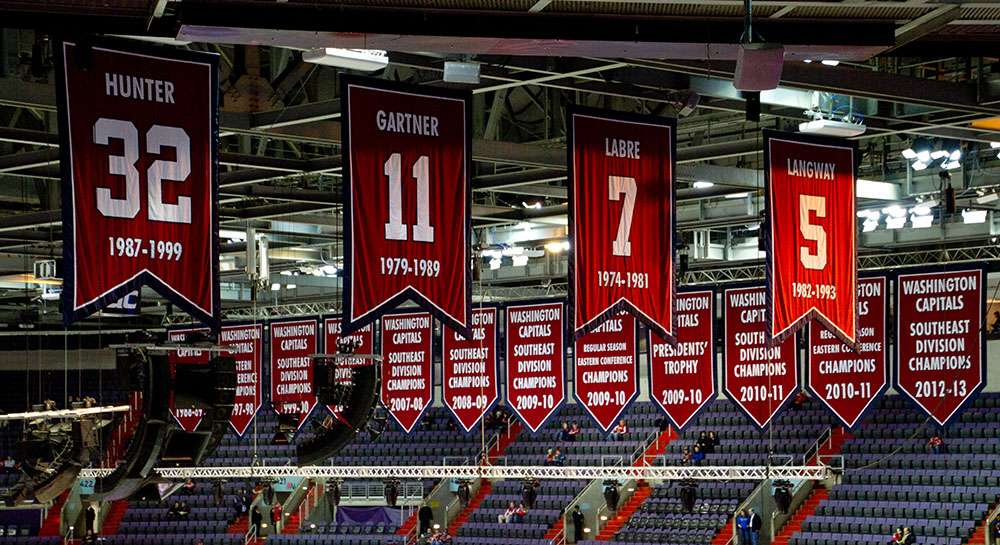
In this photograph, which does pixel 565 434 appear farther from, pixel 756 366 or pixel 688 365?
pixel 756 366

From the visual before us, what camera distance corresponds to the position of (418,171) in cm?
1308

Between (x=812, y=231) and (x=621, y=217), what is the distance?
232 cm

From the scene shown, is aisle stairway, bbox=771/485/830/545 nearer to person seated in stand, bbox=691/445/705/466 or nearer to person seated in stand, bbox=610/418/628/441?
person seated in stand, bbox=691/445/705/466

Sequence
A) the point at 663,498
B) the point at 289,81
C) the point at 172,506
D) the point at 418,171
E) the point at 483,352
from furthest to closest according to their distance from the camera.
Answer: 1. the point at 172,506
2. the point at 663,498
3. the point at 483,352
4. the point at 289,81
5. the point at 418,171

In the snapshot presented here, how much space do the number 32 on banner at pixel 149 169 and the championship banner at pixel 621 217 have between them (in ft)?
12.4

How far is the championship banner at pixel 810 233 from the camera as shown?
1517 centimetres

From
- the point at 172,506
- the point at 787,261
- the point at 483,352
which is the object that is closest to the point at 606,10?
the point at 787,261

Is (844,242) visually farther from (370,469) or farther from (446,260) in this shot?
(370,469)

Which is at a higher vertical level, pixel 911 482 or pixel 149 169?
pixel 149 169

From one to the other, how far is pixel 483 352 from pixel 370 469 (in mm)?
7581

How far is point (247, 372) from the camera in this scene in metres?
25.9

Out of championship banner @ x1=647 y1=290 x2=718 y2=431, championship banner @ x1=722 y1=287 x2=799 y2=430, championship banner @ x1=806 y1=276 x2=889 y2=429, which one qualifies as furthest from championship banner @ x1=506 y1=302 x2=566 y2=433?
championship banner @ x1=806 y1=276 x2=889 y2=429

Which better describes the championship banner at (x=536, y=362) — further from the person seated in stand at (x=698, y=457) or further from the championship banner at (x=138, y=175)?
the person seated in stand at (x=698, y=457)

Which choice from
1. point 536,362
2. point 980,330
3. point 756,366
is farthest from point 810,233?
point 536,362
